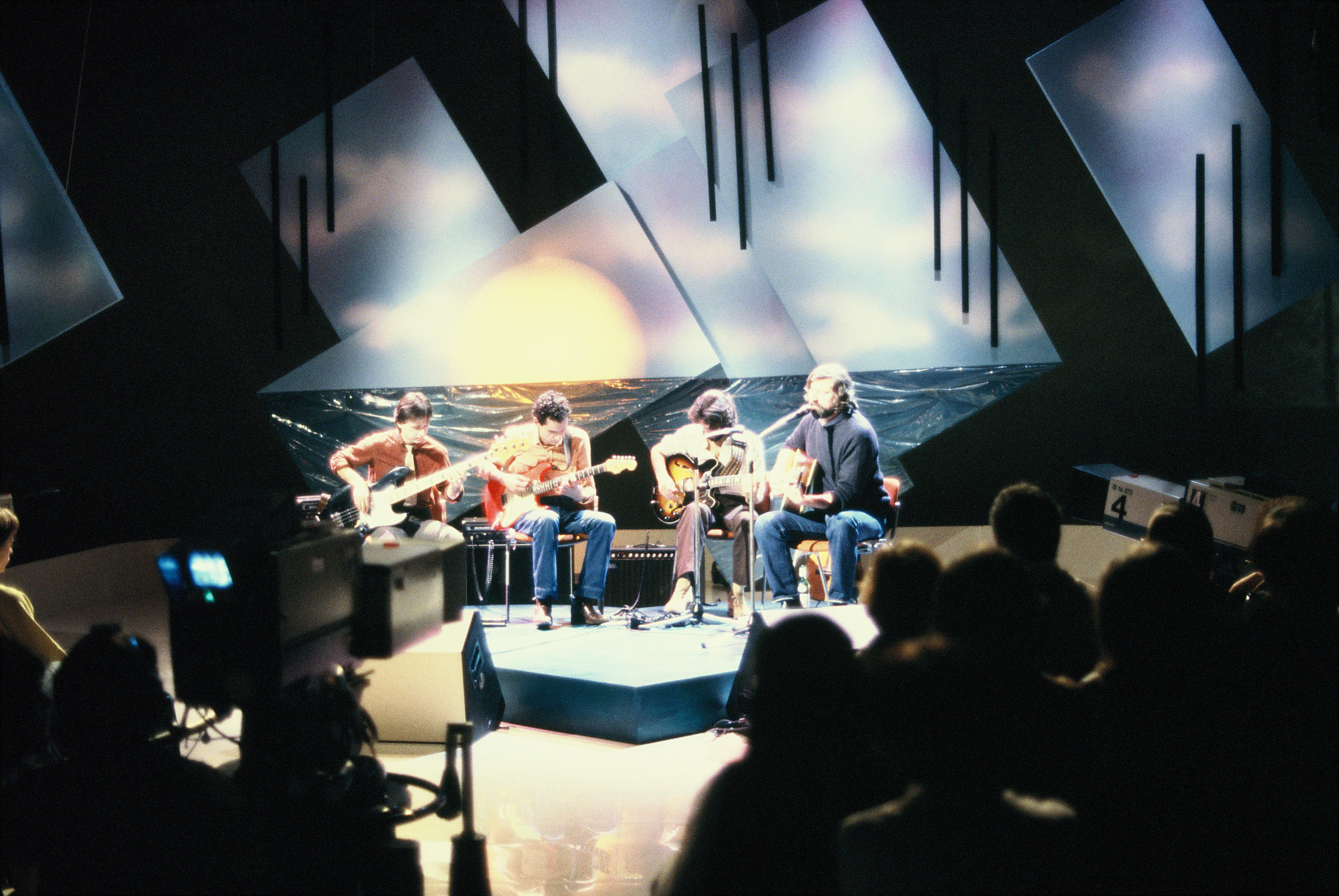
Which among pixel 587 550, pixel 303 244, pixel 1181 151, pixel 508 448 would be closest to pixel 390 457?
pixel 508 448

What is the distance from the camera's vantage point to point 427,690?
3543 mm

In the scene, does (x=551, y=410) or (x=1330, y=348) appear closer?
(x=551, y=410)

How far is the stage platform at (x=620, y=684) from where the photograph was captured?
141 inches

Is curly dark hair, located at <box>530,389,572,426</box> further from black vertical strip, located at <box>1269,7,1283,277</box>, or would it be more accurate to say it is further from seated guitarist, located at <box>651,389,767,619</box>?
black vertical strip, located at <box>1269,7,1283,277</box>

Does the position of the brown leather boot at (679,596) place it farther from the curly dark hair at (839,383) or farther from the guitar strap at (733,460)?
the curly dark hair at (839,383)

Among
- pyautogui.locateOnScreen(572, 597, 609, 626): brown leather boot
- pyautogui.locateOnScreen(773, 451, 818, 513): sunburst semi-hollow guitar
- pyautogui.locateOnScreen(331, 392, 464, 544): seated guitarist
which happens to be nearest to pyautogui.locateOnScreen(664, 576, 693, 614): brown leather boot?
pyautogui.locateOnScreen(572, 597, 609, 626): brown leather boot

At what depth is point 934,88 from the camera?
18.0 ft

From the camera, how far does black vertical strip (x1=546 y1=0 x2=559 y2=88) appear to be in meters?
5.55

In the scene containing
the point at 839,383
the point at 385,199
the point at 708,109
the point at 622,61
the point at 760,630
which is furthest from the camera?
the point at 385,199

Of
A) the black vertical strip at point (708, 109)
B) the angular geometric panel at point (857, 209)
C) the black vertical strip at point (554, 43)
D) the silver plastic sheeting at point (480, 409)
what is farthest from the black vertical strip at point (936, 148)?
the black vertical strip at point (554, 43)

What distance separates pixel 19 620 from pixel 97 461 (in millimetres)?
4109

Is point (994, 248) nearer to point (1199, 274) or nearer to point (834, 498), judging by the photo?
point (1199, 274)

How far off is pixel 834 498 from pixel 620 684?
1344 millimetres

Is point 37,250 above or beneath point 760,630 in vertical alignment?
above
